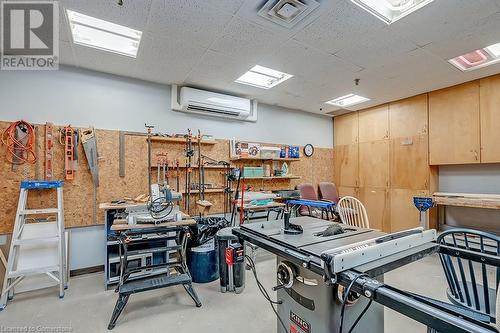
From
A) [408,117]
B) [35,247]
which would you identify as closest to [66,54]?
[35,247]

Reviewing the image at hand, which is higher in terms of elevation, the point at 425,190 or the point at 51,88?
the point at 51,88

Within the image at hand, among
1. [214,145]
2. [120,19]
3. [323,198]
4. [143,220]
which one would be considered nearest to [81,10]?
[120,19]

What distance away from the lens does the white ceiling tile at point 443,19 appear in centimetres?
207

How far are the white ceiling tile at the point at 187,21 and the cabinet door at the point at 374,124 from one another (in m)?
3.86

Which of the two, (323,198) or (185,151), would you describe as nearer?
(185,151)

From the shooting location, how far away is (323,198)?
16.1 ft

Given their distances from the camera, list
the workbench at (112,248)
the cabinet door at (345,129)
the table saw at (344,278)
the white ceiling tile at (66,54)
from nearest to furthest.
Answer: the table saw at (344,278)
the white ceiling tile at (66,54)
the workbench at (112,248)
the cabinet door at (345,129)

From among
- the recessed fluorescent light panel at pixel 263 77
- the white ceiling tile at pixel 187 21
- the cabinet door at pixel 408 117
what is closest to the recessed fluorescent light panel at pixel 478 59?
the cabinet door at pixel 408 117

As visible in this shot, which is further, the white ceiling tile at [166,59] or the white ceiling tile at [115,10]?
the white ceiling tile at [166,59]

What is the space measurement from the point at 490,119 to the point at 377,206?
2.24 m

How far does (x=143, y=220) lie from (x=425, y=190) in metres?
4.50

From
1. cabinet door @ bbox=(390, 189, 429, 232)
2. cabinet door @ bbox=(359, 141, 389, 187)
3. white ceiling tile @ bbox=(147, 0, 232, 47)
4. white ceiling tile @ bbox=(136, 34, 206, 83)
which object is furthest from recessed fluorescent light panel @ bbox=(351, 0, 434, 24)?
cabinet door @ bbox=(390, 189, 429, 232)

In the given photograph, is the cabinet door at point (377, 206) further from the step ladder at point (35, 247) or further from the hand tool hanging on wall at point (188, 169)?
the step ladder at point (35, 247)

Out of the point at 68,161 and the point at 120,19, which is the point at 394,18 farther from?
the point at 68,161
